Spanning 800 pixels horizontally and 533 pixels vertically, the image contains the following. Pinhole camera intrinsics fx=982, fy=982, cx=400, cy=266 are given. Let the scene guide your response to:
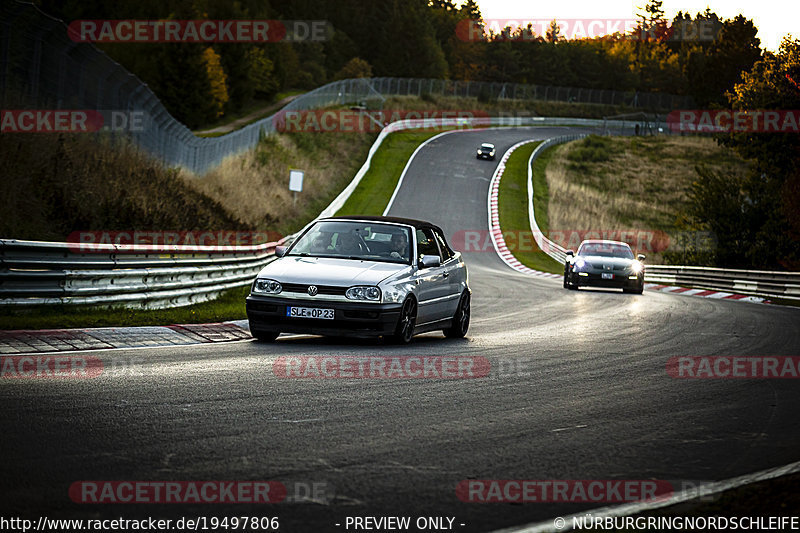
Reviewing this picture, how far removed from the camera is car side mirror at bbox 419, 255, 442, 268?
502 inches

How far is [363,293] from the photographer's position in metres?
11.6

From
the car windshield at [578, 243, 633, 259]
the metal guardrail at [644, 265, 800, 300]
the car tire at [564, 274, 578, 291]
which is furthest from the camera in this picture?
the metal guardrail at [644, 265, 800, 300]

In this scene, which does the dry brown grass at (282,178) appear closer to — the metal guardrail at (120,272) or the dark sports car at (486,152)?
the dark sports car at (486,152)

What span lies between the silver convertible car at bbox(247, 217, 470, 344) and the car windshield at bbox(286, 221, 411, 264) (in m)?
0.01

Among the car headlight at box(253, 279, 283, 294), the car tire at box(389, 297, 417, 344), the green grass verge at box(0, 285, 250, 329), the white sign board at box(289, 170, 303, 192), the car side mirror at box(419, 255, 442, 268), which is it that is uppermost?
the white sign board at box(289, 170, 303, 192)

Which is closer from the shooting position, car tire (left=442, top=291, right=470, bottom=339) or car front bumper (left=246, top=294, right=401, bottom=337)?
car front bumper (left=246, top=294, right=401, bottom=337)

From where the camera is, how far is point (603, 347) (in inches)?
516

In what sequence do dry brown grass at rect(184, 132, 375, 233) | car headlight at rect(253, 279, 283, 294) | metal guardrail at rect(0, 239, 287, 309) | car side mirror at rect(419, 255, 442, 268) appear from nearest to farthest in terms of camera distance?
car headlight at rect(253, 279, 283, 294)
metal guardrail at rect(0, 239, 287, 309)
car side mirror at rect(419, 255, 442, 268)
dry brown grass at rect(184, 132, 375, 233)

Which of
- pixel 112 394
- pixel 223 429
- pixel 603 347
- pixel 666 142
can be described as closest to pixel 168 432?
pixel 223 429

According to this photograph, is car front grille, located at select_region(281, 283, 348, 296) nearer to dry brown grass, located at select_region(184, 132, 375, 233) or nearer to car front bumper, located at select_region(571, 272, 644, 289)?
car front bumper, located at select_region(571, 272, 644, 289)

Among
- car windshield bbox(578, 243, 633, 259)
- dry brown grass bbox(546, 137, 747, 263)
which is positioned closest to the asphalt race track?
car windshield bbox(578, 243, 633, 259)

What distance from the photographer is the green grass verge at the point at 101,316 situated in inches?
470

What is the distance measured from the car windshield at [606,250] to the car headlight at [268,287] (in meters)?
16.3

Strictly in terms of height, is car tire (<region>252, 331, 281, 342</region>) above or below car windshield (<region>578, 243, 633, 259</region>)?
below
